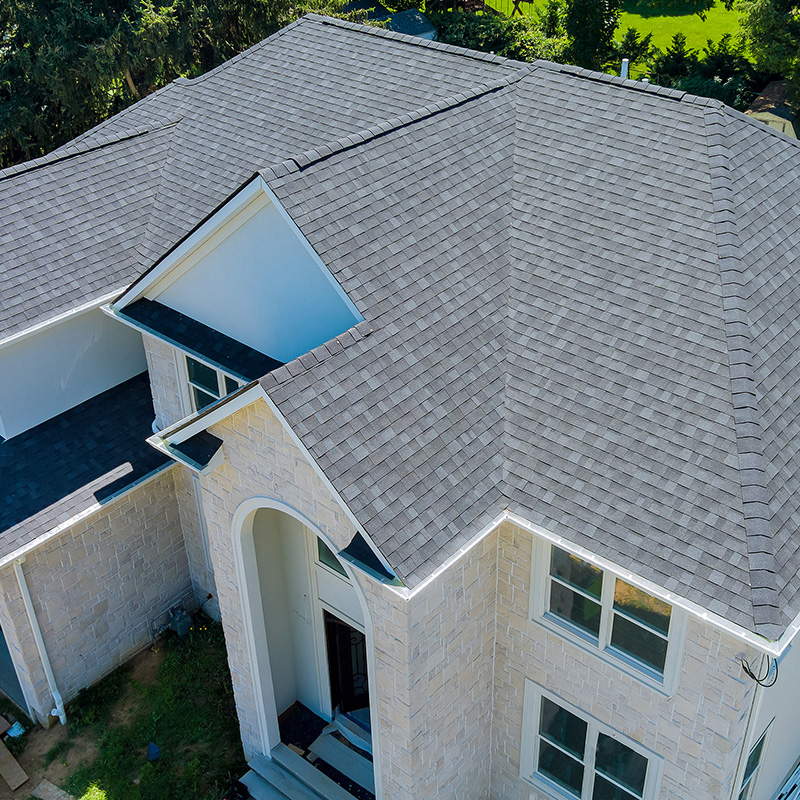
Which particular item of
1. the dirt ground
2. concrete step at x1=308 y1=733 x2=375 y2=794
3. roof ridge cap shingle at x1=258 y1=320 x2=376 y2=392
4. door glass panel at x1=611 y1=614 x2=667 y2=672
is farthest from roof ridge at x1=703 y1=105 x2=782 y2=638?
the dirt ground

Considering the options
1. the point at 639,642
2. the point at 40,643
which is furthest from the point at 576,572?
the point at 40,643

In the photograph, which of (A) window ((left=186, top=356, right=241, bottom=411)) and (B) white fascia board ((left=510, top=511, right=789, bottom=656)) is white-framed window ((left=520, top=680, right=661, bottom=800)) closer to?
(B) white fascia board ((left=510, top=511, right=789, bottom=656))

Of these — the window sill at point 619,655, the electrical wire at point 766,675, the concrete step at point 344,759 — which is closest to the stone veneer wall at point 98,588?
the concrete step at point 344,759

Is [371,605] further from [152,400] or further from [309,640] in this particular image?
[152,400]

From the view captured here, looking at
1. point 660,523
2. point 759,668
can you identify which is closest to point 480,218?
point 660,523

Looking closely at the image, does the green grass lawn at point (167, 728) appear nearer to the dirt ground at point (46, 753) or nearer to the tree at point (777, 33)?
the dirt ground at point (46, 753)

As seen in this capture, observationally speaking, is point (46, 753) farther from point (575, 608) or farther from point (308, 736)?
point (575, 608)
